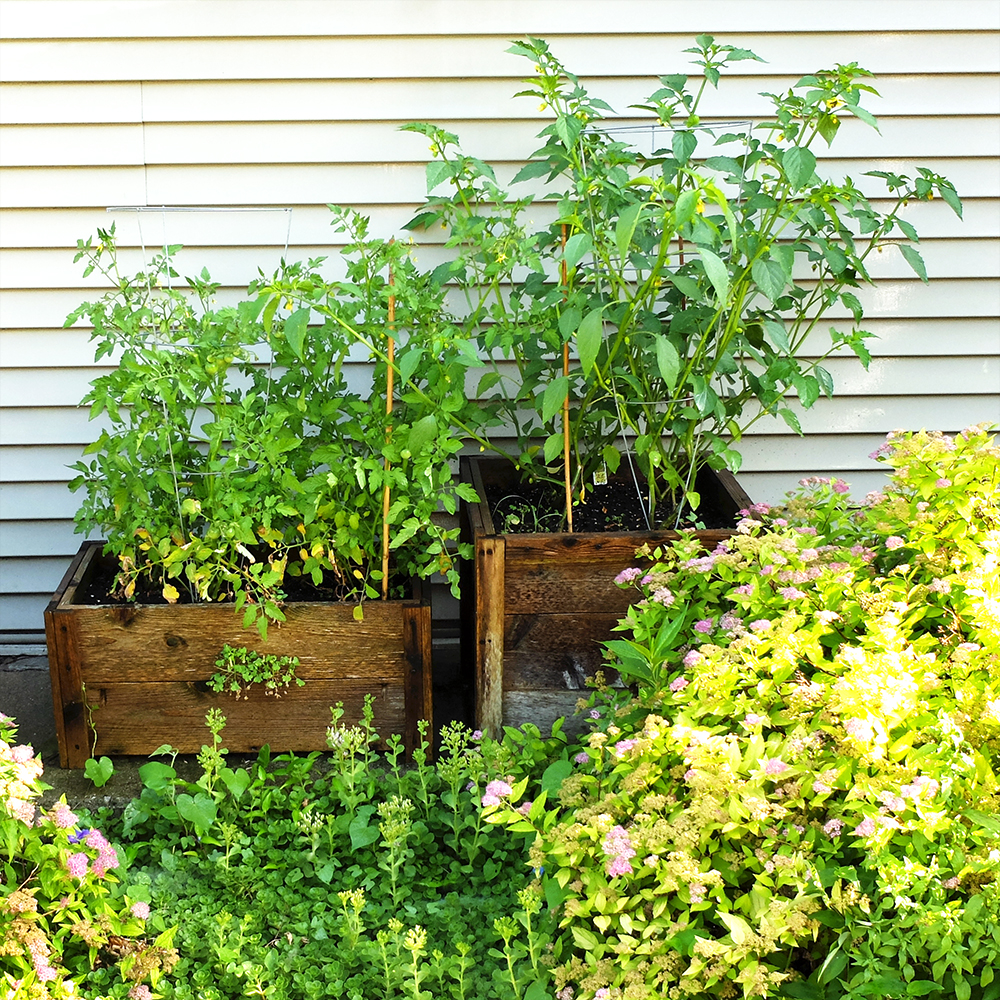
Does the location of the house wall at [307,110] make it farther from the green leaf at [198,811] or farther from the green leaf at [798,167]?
the green leaf at [198,811]

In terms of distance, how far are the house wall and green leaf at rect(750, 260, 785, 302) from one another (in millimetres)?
749

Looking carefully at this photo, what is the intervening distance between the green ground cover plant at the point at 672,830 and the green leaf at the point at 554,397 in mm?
471

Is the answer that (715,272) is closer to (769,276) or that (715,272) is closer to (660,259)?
(660,259)

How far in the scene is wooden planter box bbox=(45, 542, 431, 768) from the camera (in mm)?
2664

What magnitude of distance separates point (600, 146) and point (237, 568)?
143 centimetres

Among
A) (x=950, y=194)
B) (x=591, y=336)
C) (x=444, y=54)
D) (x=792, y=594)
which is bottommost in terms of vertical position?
(x=792, y=594)

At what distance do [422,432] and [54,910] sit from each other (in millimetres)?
1258

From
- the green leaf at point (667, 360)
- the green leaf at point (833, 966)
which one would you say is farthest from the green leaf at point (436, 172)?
the green leaf at point (833, 966)

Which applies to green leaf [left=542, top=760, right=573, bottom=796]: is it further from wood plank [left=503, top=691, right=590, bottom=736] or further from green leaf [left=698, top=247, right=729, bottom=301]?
green leaf [left=698, top=247, right=729, bottom=301]

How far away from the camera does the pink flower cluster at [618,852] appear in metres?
1.69

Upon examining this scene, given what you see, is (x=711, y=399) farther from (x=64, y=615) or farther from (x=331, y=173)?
(x=64, y=615)

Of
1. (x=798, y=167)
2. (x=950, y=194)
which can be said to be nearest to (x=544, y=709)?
(x=798, y=167)

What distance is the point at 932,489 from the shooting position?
2219 mm

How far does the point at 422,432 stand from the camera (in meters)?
2.51
